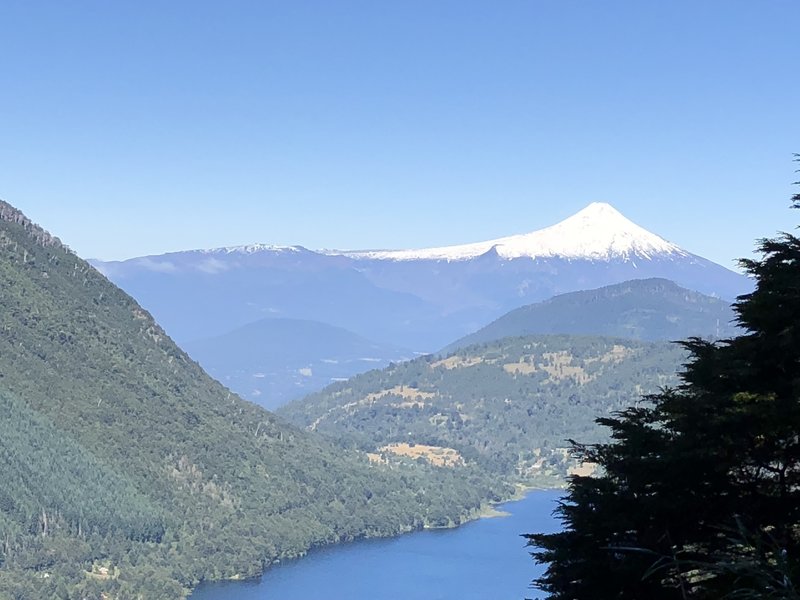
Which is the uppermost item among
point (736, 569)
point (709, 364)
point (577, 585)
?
point (709, 364)

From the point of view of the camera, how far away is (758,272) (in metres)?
26.8

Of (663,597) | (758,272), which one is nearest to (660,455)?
(663,597)

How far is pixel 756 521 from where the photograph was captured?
22.7m

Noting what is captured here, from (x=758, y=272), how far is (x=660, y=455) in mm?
5698

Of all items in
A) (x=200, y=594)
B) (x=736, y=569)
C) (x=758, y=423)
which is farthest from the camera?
(x=200, y=594)

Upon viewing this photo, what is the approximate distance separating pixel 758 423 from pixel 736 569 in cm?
1258

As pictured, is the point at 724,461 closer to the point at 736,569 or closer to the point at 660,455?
the point at 660,455

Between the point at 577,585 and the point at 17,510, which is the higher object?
the point at 577,585

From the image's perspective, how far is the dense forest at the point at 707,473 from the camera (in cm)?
2264

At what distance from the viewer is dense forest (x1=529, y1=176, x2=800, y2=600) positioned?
22.6 metres

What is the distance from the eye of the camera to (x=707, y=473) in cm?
2411

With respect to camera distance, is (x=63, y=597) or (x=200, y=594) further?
(x=200, y=594)

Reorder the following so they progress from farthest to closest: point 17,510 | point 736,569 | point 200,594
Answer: point 17,510, point 200,594, point 736,569

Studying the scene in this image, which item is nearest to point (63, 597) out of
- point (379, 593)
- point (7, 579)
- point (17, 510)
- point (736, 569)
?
point (7, 579)
